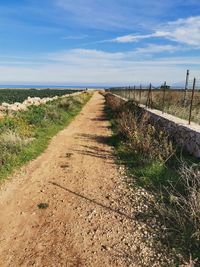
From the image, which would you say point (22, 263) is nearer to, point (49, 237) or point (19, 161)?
point (49, 237)

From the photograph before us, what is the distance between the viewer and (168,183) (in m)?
7.94

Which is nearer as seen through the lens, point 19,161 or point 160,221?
point 160,221

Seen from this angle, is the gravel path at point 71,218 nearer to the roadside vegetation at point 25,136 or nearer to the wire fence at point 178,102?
the roadside vegetation at point 25,136

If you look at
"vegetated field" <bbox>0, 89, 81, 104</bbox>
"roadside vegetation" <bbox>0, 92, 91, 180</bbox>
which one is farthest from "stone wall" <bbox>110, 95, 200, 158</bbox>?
"vegetated field" <bbox>0, 89, 81, 104</bbox>

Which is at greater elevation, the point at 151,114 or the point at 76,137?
the point at 151,114

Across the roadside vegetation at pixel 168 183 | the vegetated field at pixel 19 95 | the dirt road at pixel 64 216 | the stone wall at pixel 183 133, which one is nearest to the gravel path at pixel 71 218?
the dirt road at pixel 64 216

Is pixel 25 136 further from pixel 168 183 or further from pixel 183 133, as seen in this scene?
pixel 168 183

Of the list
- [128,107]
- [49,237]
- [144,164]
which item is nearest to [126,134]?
[144,164]

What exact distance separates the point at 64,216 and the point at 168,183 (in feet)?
8.54

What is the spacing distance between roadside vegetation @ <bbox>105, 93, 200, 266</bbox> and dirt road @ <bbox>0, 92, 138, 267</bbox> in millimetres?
597

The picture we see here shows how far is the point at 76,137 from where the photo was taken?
48.2 ft

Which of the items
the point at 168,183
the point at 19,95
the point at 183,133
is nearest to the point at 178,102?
the point at 183,133

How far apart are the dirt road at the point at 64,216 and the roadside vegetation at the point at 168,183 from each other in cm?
60

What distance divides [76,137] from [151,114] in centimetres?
328
